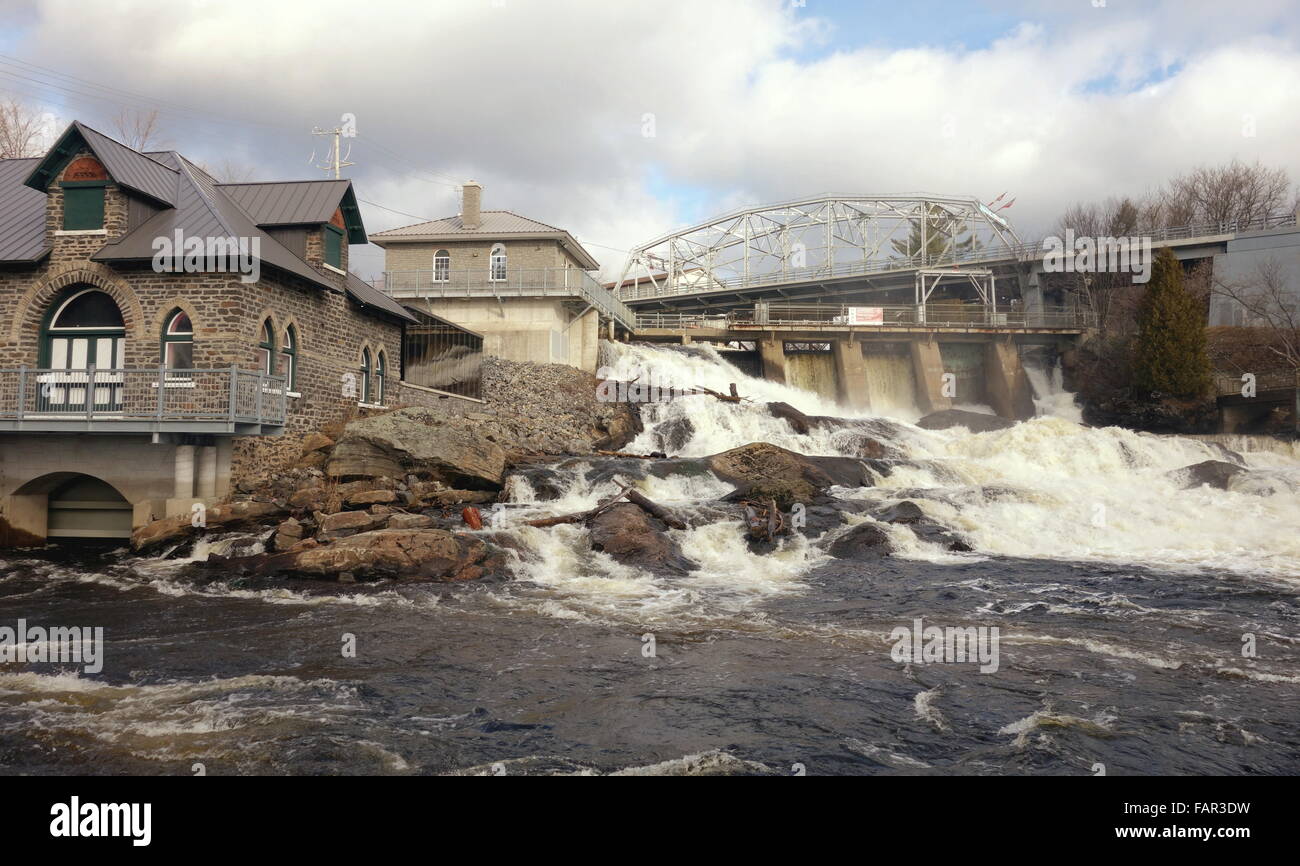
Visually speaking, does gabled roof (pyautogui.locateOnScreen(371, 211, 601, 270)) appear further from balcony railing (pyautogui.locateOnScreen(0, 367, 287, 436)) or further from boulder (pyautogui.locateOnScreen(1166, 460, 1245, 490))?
boulder (pyautogui.locateOnScreen(1166, 460, 1245, 490))

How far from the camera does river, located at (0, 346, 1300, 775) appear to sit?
310 inches

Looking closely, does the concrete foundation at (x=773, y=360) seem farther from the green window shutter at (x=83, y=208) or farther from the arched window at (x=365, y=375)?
the green window shutter at (x=83, y=208)

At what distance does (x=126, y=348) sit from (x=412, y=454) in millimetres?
7217

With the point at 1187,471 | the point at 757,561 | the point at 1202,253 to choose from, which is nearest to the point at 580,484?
the point at 757,561

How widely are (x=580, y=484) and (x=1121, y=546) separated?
14.4m

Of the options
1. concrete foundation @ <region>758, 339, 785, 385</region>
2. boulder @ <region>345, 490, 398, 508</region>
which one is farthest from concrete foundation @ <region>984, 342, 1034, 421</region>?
boulder @ <region>345, 490, 398, 508</region>

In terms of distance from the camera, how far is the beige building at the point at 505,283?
134ft

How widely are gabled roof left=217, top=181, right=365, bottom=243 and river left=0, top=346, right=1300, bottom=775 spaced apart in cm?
1053

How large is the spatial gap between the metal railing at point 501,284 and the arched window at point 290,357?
1910 centimetres

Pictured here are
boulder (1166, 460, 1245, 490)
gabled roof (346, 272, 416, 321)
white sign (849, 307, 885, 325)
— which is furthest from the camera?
white sign (849, 307, 885, 325)

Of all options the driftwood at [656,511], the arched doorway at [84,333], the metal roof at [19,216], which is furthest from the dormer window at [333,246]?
the driftwood at [656,511]

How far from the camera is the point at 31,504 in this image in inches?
797
